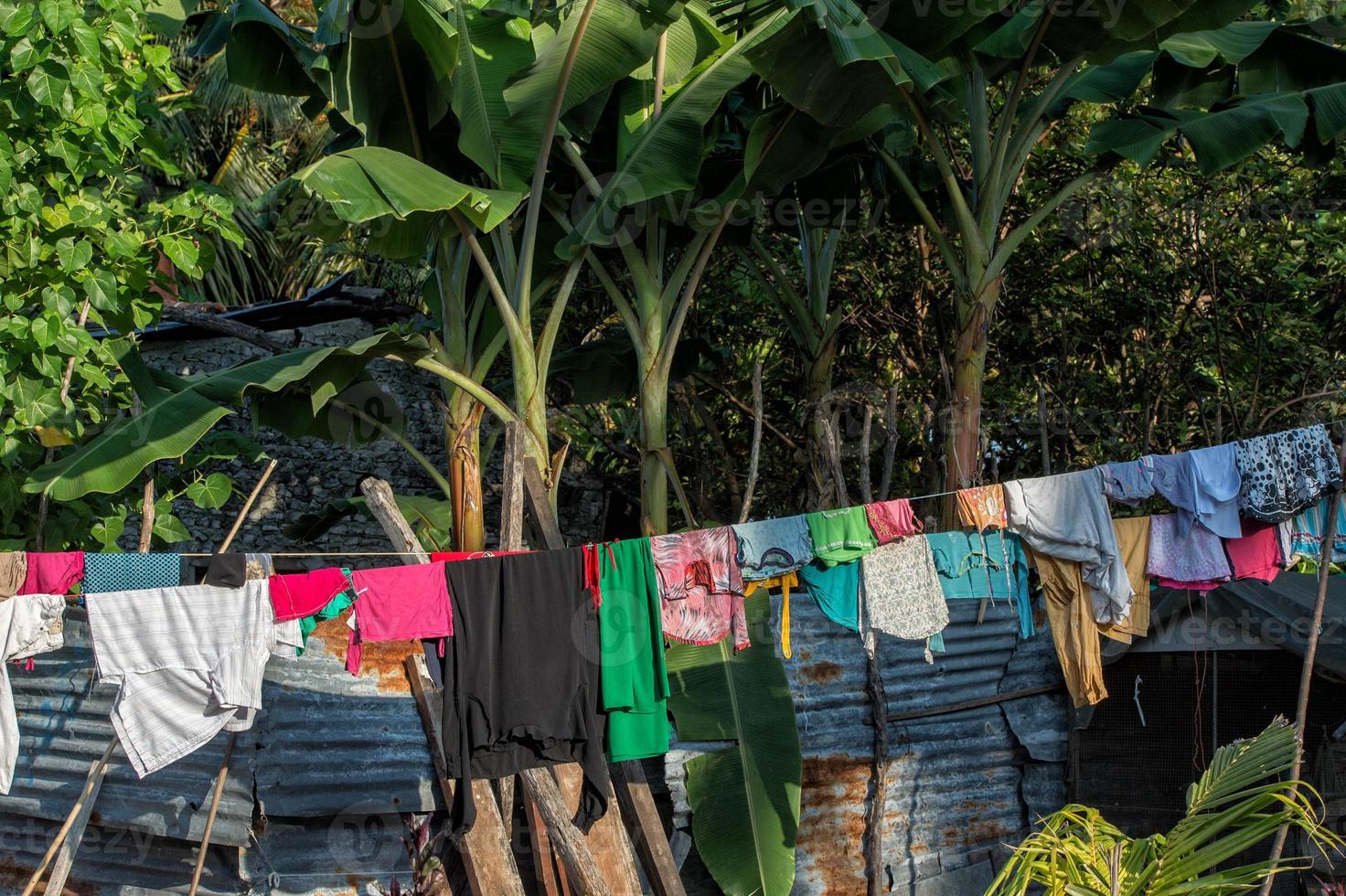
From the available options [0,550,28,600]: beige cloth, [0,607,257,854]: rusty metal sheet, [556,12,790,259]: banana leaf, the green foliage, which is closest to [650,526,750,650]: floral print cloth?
[556,12,790,259]: banana leaf

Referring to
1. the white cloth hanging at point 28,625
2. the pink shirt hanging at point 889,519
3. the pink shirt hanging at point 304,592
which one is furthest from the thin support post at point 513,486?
the white cloth hanging at point 28,625

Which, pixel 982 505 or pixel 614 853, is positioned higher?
pixel 982 505

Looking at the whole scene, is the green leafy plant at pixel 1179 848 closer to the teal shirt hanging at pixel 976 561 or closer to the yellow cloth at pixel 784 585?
the teal shirt hanging at pixel 976 561

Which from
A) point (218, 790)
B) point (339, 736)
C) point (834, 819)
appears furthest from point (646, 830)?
point (218, 790)

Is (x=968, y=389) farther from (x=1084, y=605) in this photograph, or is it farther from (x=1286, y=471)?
(x=1286, y=471)

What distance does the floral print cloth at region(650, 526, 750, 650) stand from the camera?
15.7 ft

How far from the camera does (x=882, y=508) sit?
4973 mm

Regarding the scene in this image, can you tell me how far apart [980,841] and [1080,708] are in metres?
0.89

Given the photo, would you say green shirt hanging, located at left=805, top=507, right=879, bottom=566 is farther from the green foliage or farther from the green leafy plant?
the green foliage

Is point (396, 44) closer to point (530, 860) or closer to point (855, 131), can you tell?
point (855, 131)

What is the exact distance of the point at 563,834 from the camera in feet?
16.4

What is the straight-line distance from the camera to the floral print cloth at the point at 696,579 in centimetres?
479

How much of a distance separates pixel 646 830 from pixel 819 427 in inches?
89.2

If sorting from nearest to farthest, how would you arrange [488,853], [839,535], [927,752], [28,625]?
[28,625]
[839,535]
[488,853]
[927,752]
